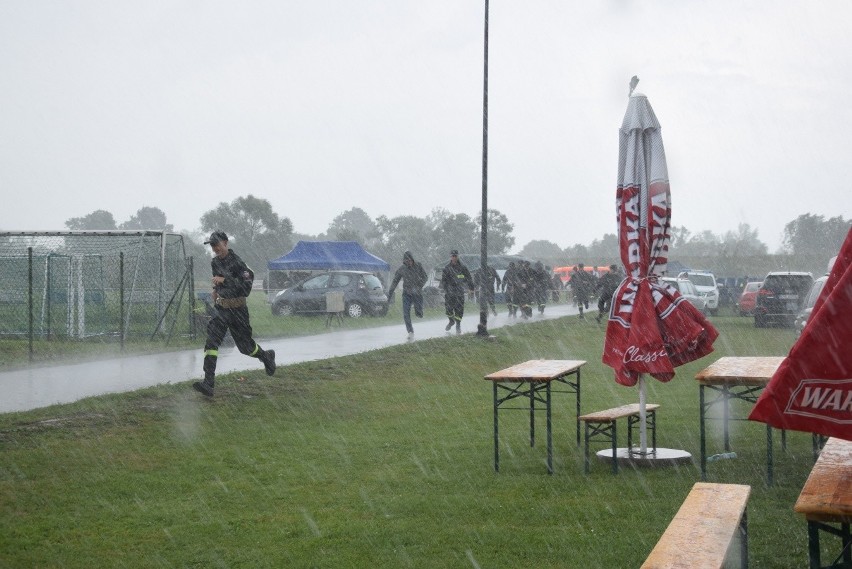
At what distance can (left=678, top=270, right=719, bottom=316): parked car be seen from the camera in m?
40.2

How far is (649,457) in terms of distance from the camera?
28.8 feet

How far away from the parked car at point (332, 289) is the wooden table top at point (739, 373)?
23.9 meters

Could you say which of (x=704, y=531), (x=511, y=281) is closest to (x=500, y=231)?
(x=511, y=281)

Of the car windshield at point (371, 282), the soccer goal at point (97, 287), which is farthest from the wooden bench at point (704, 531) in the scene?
the car windshield at point (371, 282)

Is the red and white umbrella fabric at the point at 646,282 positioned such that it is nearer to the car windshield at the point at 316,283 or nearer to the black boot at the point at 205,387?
the black boot at the point at 205,387

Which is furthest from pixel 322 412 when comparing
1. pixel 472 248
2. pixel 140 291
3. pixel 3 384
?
pixel 472 248

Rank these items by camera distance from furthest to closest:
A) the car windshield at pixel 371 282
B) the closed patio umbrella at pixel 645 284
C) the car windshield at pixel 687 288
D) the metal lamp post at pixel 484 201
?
the car windshield at pixel 687 288 < the car windshield at pixel 371 282 < the metal lamp post at pixel 484 201 < the closed patio umbrella at pixel 645 284

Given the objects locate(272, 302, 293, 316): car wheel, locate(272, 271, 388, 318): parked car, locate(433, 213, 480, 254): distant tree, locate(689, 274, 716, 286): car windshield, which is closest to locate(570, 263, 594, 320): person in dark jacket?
locate(689, 274, 716, 286): car windshield

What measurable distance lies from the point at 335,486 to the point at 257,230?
268 feet

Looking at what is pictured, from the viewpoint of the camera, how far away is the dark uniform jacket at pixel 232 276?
39.4ft

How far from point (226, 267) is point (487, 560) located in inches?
268

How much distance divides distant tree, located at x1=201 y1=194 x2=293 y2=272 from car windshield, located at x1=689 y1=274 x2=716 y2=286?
49714 mm

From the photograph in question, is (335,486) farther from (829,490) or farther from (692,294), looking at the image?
(692,294)

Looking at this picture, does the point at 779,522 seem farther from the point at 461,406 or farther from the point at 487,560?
the point at 461,406
